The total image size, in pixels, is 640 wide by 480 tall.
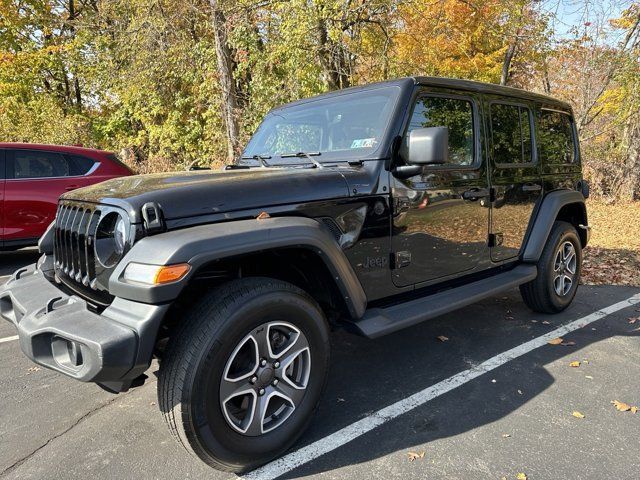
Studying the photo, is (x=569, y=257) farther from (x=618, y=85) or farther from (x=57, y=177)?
(x=618, y=85)

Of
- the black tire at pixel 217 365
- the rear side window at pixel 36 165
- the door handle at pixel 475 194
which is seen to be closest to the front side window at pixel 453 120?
the door handle at pixel 475 194

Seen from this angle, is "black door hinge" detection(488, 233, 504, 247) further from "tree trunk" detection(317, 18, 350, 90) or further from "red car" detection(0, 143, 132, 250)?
"tree trunk" detection(317, 18, 350, 90)

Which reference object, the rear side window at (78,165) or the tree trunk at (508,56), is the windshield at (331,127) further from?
the tree trunk at (508,56)

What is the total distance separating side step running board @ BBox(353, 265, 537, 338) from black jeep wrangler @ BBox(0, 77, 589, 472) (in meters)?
0.02

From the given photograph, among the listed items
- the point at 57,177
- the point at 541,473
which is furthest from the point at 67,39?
the point at 541,473

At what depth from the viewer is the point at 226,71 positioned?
38.3 ft

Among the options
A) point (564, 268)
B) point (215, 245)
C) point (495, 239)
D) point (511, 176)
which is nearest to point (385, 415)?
point (215, 245)

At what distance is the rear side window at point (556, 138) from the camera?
4375 millimetres

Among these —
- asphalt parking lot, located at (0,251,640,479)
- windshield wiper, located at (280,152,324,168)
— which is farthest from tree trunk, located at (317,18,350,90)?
asphalt parking lot, located at (0,251,640,479)

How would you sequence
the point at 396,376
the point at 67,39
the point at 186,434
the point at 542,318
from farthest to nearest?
1. the point at 67,39
2. the point at 542,318
3. the point at 396,376
4. the point at 186,434

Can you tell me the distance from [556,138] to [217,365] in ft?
13.1

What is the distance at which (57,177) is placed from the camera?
6.55 meters

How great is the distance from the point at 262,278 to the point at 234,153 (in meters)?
10.2

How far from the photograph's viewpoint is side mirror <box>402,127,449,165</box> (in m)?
2.76
